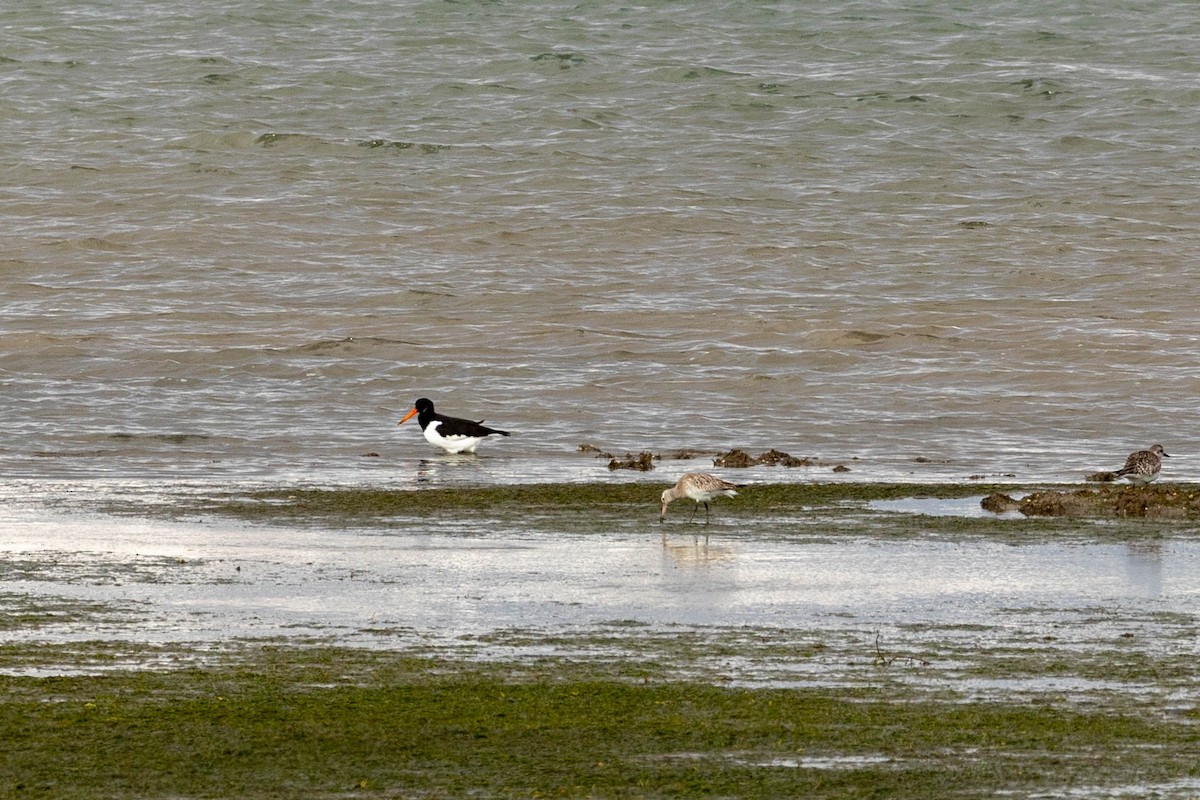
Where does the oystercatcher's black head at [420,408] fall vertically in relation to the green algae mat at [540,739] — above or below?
above

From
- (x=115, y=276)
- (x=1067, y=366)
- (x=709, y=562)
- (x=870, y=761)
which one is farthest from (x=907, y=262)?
(x=870, y=761)

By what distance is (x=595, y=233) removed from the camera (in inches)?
1278

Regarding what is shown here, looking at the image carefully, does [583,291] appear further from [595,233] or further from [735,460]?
[735,460]

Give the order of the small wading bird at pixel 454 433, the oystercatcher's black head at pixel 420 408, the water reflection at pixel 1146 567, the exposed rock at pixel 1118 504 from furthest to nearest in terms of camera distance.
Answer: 1. the oystercatcher's black head at pixel 420 408
2. the small wading bird at pixel 454 433
3. the exposed rock at pixel 1118 504
4. the water reflection at pixel 1146 567

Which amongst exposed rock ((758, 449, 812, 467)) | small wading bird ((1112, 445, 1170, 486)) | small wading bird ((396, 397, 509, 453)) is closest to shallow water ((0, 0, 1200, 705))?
exposed rock ((758, 449, 812, 467))

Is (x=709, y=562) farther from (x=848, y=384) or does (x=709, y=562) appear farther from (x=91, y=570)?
(x=848, y=384)

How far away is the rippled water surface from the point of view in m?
19.4

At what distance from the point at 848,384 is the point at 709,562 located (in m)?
11.4

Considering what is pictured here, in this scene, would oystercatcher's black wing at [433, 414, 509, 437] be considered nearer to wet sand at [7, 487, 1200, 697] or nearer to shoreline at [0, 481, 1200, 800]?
wet sand at [7, 487, 1200, 697]

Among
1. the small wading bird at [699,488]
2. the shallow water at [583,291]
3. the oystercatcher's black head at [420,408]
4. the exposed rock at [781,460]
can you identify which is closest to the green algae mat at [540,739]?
the shallow water at [583,291]

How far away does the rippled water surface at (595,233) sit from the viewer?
63.7 feet

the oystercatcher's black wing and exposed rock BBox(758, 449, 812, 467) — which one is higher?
the oystercatcher's black wing

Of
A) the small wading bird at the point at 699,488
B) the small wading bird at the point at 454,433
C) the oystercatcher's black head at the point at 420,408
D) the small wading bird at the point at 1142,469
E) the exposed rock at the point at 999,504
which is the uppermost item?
the oystercatcher's black head at the point at 420,408

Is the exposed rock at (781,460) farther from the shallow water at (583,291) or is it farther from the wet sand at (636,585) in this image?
the wet sand at (636,585)
